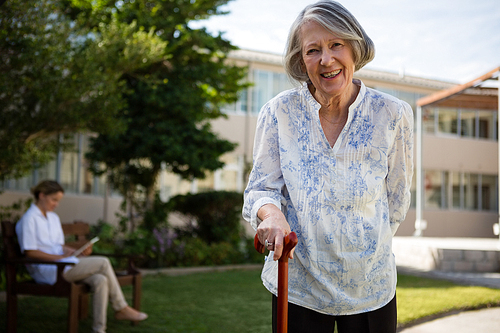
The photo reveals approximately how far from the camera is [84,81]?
20.8ft

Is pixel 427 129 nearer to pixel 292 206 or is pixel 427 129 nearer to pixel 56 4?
pixel 56 4

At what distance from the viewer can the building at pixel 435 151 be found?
18156 millimetres

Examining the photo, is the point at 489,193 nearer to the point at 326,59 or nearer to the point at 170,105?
the point at 170,105

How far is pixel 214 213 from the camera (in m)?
10.8

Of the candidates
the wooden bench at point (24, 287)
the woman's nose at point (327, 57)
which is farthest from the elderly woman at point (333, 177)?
the wooden bench at point (24, 287)

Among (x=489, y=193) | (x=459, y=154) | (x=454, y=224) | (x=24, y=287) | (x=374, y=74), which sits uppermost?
(x=374, y=74)

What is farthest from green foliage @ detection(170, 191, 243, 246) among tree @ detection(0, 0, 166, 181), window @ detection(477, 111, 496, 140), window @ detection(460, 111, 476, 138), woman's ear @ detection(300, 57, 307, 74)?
window @ detection(477, 111, 496, 140)

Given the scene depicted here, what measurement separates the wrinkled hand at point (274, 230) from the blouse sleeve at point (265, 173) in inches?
3.3

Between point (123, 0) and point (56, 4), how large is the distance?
13.4 feet

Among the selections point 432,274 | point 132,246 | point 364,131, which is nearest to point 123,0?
point 132,246

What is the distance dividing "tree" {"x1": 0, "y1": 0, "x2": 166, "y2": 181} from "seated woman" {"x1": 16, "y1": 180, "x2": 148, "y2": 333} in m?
1.16

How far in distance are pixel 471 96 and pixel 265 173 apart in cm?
1317

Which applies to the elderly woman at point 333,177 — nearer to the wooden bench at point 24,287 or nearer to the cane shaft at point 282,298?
the cane shaft at point 282,298

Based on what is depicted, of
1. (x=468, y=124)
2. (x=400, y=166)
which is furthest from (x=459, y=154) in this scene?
(x=400, y=166)
